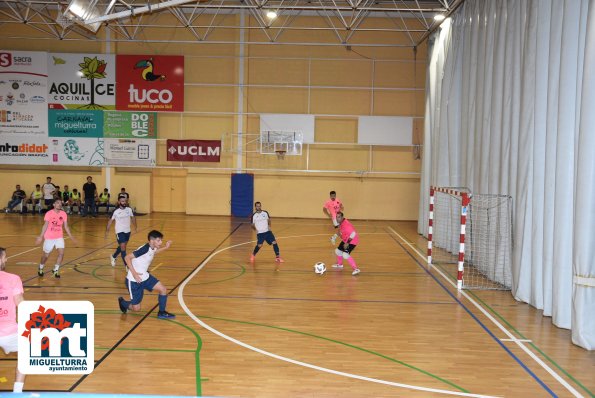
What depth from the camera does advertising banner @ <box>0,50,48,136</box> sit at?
2766cm

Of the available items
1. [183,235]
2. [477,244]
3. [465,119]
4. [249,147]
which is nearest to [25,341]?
[477,244]

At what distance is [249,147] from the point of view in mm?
28031

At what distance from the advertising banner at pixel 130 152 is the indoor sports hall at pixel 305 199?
0.10 meters

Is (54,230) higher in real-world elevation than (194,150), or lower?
lower

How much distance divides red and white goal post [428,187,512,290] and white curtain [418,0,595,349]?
18.2 inches

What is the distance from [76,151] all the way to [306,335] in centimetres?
2189

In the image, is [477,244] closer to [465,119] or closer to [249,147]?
[465,119]

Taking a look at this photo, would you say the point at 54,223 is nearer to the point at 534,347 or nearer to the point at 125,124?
the point at 534,347

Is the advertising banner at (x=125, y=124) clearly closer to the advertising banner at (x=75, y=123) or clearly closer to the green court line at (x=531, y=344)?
the advertising banner at (x=75, y=123)

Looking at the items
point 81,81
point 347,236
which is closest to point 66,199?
point 81,81

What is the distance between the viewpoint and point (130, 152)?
91.6 ft

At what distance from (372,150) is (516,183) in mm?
15172

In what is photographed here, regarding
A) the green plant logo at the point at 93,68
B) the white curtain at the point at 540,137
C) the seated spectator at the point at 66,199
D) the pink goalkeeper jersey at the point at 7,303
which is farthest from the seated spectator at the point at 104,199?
the pink goalkeeper jersey at the point at 7,303

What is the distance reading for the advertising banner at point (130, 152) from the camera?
91.3 feet
